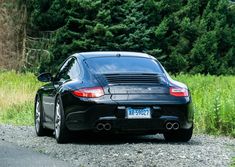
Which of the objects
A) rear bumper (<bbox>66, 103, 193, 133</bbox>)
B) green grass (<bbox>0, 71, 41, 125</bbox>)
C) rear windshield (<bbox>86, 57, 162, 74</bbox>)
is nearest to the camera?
rear bumper (<bbox>66, 103, 193, 133</bbox>)

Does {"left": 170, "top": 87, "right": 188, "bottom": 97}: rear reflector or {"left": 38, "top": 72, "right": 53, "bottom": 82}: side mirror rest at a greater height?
{"left": 170, "top": 87, "right": 188, "bottom": 97}: rear reflector

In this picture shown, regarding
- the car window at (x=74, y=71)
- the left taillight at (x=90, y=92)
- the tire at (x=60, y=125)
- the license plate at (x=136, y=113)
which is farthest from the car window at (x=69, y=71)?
the license plate at (x=136, y=113)

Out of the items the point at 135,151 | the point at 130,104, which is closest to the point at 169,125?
the point at 130,104

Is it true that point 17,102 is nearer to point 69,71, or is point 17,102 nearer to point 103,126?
point 69,71

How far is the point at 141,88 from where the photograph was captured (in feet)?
38.8

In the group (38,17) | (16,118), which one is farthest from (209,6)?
(16,118)

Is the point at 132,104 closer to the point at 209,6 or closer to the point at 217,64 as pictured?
the point at 217,64

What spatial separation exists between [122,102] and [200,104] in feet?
17.1

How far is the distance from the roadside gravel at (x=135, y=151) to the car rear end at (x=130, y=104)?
28cm

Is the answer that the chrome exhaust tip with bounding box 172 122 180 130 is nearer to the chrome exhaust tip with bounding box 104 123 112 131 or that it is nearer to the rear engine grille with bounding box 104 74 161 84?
the rear engine grille with bounding box 104 74 161 84

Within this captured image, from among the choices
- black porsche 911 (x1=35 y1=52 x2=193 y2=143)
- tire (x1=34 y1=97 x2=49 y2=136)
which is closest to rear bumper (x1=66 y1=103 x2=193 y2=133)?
black porsche 911 (x1=35 y1=52 x2=193 y2=143)

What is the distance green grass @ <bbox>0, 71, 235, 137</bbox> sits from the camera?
1457 centimetres

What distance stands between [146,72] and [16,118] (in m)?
9.10

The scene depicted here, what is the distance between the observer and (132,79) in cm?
1199
